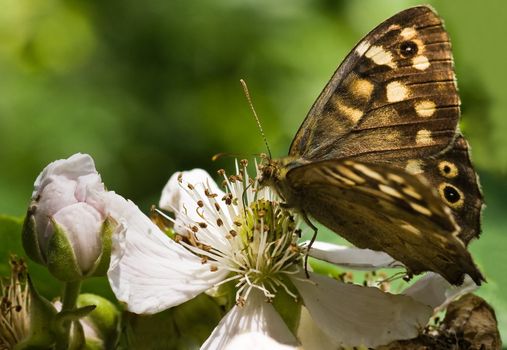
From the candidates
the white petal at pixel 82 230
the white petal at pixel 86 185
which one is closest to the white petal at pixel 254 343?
the white petal at pixel 82 230

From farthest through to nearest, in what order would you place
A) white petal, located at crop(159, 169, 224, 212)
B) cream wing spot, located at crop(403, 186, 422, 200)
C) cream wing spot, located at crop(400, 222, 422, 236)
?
white petal, located at crop(159, 169, 224, 212) < cream wing spot, located at crop(400, 222, 422, 236) < cream wing spot, located at crop(403, 186, 422, 200)

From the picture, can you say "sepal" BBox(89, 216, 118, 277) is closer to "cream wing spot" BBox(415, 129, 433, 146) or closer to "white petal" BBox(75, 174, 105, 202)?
"white petal" BBox(75, 174, 105, 202)

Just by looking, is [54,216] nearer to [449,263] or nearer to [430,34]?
[449,263]

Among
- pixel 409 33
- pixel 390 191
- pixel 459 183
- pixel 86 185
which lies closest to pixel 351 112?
pixel 409 33

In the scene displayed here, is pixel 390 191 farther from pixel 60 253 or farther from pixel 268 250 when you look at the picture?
pixel 60 253

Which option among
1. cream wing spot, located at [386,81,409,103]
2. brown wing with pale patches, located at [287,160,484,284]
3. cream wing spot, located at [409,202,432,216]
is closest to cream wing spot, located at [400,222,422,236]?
brown wing with pale patches, located at [287,160,484,284]
